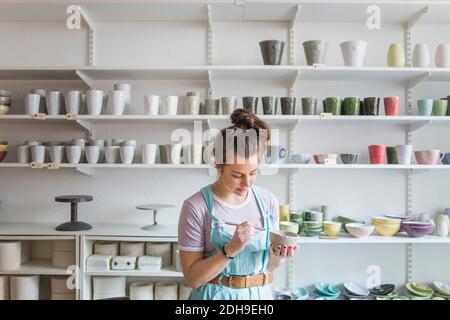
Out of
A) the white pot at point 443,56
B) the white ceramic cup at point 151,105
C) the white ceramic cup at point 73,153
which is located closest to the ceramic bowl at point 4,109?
the white ceramic cup at point 73,153

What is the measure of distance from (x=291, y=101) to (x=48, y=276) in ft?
4.99

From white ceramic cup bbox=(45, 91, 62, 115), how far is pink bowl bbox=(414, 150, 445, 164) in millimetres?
1719

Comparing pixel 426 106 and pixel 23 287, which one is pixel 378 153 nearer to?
pixel 426 106

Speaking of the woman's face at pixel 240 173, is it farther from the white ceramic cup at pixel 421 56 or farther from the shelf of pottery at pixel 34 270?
the white ceramic cup at pixel 421 56

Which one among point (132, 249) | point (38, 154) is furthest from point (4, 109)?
point (132, 249)

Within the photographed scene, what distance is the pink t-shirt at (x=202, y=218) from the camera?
3.03ft

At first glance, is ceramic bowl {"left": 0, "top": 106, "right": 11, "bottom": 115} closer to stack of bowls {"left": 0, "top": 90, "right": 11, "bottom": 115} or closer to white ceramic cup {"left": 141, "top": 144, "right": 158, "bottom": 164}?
stack of bowls {"left": 0, "top": 90, "right": 11, "bottom": 115}

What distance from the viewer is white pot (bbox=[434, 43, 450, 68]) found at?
1.83 metres

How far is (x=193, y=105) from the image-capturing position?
6.04ft

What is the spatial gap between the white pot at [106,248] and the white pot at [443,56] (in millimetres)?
1770

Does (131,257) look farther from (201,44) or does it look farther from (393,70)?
(393,70)

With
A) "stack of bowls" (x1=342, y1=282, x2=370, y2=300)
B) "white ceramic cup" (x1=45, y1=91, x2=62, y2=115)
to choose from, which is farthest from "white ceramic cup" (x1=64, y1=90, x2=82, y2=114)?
"stack of bowls" (x1=342, y1=282, x2=370, y2=300)

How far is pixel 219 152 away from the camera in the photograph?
97 centimetres
